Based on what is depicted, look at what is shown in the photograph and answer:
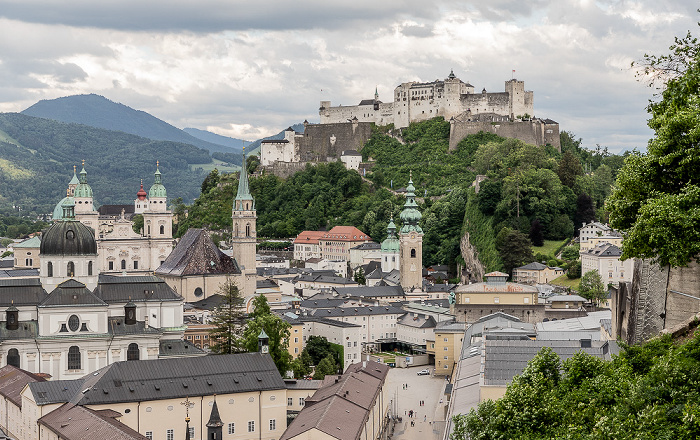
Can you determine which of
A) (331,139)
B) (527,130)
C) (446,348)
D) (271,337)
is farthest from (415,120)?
(271,337)

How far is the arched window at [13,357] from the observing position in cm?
5119

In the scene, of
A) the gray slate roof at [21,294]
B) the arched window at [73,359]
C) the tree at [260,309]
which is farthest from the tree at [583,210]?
the gray slate roof at [21,294]

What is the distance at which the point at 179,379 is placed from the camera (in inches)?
1722

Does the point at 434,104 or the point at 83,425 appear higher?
the point at 434,104

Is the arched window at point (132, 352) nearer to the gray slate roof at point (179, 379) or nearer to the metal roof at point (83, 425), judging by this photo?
the gray slate roof at point (179, 379)

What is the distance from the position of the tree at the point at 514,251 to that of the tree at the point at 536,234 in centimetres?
445

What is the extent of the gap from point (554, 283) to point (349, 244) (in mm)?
36292

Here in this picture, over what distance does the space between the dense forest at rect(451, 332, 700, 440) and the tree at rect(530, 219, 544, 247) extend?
244 feet

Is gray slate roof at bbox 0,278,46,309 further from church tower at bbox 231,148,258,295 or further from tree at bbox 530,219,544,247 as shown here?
tree at bbox 530,219,544,247

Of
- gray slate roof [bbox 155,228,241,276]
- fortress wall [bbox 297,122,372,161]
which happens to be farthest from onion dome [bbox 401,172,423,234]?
fortress wall [bbox 297,122,372,161]

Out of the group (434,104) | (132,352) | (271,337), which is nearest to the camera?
(132,352)

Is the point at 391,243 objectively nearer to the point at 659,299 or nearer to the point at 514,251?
the point at 514,251

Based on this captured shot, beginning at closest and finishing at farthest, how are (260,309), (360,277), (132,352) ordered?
(132,352)
(260,309)
(360,277)

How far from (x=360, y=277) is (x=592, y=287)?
3638cm
